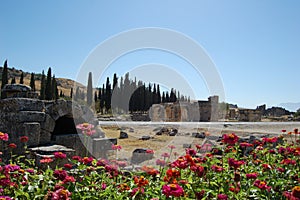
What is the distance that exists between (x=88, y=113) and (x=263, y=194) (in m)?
6.48

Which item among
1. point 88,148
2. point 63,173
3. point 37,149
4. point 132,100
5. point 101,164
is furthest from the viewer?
point 132,100

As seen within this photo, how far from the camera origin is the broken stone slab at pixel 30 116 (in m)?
6.41

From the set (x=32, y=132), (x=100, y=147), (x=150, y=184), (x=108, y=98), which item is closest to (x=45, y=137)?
(x=32, y=132)

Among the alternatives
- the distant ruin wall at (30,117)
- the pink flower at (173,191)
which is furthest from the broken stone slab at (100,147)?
the pink flower at (173,191)

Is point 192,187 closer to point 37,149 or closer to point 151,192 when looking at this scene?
point 151,192

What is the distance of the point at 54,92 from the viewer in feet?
121

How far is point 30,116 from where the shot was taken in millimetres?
6535

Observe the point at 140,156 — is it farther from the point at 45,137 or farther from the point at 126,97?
the point at 126,97

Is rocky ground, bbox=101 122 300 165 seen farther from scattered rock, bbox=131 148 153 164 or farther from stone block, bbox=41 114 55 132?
stone block, bbox=41 114 55 132

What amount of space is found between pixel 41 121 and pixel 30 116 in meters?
0.33

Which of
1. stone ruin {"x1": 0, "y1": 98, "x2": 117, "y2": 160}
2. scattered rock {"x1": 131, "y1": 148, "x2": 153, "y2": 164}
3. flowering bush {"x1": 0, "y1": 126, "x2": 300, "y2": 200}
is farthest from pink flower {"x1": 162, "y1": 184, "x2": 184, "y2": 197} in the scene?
scattered rock {"x1": 131, "y1": 148, "x2": 153, "y2": 164}

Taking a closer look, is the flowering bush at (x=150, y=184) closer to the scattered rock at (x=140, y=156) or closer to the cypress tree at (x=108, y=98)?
the scattered rock at (x=140, y=156)

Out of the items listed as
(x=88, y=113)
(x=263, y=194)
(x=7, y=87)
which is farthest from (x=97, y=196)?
(x=7, y=87)

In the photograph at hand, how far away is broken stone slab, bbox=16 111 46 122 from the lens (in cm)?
641
